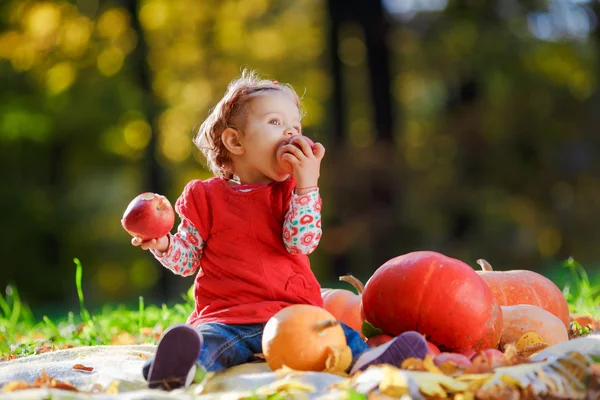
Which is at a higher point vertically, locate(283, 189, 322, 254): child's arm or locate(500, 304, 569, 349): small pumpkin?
locate(283, 189, 322, 254): child's arm

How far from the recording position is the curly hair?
3.53 meters

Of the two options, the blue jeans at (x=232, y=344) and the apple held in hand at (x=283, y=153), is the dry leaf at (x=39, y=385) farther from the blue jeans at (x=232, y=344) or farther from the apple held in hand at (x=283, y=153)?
the apple held in hand at (x=283, y=153)

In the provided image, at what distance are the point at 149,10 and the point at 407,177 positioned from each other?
819 cm

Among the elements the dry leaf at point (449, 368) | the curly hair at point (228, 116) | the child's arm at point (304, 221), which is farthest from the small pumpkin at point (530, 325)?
the curly hair at point (228, 116)

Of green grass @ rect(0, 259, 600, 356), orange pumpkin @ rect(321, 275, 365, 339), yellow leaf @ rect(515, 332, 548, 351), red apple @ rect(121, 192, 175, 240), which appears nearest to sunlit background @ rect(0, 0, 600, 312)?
green grass @ rect(0, 259, 600, 356)

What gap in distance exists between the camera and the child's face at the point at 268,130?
340 centimetres

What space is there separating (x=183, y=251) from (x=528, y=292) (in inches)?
67.8

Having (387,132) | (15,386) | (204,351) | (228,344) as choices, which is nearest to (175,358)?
(204,351)

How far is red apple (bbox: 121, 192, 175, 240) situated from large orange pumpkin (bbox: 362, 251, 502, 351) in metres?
0.95

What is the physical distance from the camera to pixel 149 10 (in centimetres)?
1870

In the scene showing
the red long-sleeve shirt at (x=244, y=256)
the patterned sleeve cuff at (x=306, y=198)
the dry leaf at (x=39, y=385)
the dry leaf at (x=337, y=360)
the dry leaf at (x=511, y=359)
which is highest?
the patterned sleeve cuff at (x=306, y=198)

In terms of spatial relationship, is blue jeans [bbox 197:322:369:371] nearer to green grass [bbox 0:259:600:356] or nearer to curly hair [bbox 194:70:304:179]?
curly hair [bbox 194:70:304:179]

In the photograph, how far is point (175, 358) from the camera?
269 cm

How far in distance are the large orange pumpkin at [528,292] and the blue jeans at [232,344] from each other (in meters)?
1.05
